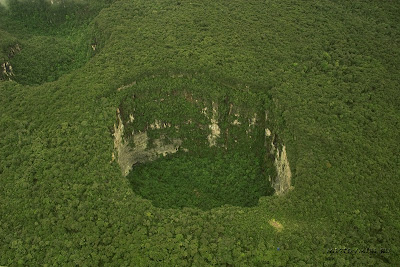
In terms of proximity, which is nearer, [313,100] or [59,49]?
[313,100]

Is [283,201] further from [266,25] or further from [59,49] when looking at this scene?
[59,49]

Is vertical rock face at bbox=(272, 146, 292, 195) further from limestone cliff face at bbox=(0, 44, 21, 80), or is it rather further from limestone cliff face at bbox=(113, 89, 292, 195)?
limestone cliff face at bbox=(0, 44, 21, 80)

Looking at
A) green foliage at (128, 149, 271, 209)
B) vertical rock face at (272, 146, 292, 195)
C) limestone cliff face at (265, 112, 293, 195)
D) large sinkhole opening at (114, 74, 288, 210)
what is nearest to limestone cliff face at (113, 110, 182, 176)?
large sinkhole opening at (114, 74, 288, 210)

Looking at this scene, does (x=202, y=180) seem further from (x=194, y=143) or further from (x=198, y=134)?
(x=198, y=134)

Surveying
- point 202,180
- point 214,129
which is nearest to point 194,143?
point 214,129

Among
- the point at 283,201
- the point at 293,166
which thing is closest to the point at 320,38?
the point at 293,166
